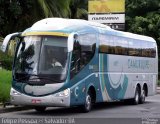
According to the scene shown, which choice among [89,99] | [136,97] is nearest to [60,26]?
[89,99]

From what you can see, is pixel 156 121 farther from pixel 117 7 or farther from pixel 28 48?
pixel 117 7

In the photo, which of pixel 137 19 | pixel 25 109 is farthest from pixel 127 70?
pixel 137 19

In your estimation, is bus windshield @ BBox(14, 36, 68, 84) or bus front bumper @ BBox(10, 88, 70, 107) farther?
bus windshield @ BBox(14, 36, 68, 84)

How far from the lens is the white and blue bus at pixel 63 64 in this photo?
19438 mm

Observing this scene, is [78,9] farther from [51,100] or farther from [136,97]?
[51,100]

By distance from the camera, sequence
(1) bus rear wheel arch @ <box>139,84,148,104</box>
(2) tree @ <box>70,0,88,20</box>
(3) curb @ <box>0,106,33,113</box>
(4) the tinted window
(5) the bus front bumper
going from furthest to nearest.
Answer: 1. (2) tree @ <box>70,0,88,20</box>
2. (1) bus rear wheel arch @ <box>139,84,148,104</box>
3. (3) curb @ <box>0,106,33,113</box>
4. (4) the tinted window
5. (5) the bus front bumper

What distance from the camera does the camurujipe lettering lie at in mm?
26087

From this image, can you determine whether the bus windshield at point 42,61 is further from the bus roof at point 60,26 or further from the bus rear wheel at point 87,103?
the bus rear wheel at point 87,103

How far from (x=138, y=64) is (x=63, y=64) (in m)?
8.34

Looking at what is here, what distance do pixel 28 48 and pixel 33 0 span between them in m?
17.5

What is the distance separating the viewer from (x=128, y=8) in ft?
169

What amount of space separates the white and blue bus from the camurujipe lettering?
217cm

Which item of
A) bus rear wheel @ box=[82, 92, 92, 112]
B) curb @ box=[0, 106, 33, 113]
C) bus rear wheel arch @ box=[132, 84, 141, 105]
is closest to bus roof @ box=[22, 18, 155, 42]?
bus rear wheel @ box=[82, 92, 92, 112]

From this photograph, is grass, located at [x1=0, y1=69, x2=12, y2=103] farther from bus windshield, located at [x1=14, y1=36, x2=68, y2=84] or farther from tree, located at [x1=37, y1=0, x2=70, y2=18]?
tree, located at [x1=37, y1=0, x2=70, y2=18]
